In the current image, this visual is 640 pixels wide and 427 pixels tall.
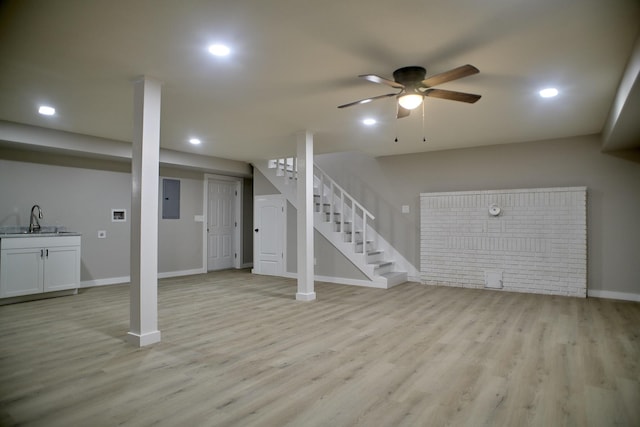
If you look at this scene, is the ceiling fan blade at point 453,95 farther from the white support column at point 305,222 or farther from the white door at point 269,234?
the white door at point 269,234

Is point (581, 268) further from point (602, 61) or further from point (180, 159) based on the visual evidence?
point (180, 159)

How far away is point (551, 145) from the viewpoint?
19.7 feet

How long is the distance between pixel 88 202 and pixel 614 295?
8.65m

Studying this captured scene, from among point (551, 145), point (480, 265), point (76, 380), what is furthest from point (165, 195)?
point (551, 145)

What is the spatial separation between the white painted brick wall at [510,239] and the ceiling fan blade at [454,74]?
13.0ft

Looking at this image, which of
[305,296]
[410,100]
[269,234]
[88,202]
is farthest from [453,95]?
[88,202]

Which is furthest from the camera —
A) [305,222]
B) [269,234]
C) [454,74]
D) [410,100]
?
[269,234]

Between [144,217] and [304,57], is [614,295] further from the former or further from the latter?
[144,217]

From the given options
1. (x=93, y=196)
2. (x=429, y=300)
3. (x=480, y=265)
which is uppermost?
(x=93, y=196)

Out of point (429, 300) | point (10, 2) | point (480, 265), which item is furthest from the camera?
point (480, 265)

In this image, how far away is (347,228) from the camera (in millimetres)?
7684

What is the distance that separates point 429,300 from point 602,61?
3552mm

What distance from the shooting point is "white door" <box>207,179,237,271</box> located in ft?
28.1

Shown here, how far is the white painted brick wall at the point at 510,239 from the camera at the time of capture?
5.73 meters
